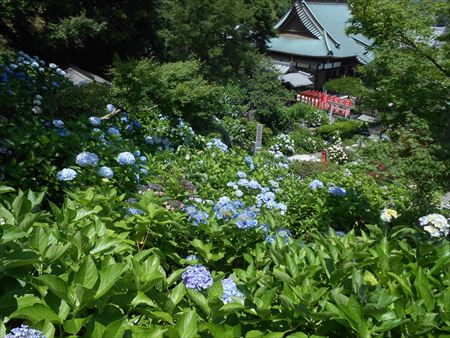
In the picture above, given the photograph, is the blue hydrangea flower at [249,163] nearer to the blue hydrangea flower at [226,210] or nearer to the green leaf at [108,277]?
the blue hydrangea flower at [226,210]

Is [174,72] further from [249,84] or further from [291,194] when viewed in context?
[249,84]

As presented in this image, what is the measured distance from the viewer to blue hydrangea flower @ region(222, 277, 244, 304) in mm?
1715

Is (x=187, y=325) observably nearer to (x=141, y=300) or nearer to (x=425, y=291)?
(x=141, y=300)

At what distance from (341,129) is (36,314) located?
17.0 m

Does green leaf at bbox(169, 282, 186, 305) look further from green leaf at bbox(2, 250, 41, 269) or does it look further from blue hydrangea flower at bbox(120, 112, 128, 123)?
blue hydrangea flower at bbox(120, 112, 128, 123)

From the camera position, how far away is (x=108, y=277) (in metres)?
1.38

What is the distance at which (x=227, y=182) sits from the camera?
4.20 metres

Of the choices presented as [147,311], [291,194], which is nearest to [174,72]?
[291,194]

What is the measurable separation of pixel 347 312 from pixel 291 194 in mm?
2753

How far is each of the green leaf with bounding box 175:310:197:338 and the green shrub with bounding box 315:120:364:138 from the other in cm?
1578

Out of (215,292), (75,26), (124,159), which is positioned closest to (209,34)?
(75,26)

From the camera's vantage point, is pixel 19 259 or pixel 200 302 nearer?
pixel 19 259

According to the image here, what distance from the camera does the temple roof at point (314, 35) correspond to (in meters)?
24.1

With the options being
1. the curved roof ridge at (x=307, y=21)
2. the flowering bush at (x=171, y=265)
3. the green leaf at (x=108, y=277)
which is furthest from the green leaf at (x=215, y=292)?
the curved roof ridge at (x=307, y=21)
